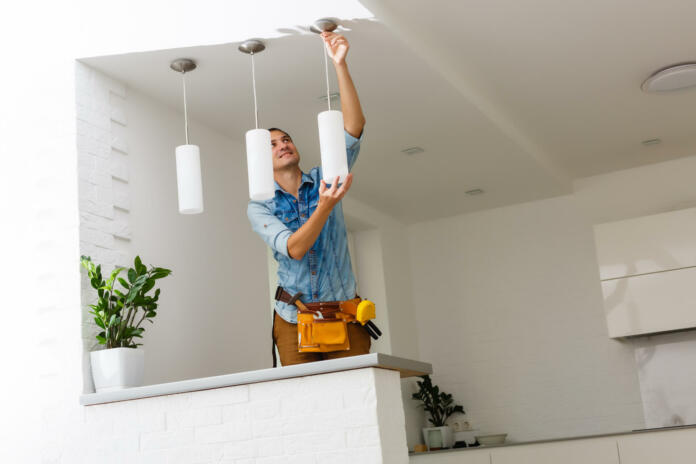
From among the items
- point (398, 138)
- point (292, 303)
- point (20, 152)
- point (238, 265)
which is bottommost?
point (292, 303)

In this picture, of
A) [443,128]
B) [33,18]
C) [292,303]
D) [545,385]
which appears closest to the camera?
[292,303]

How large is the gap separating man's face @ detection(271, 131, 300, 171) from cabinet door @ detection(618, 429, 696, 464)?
2.94 meters

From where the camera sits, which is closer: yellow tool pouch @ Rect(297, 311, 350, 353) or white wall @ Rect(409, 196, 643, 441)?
yellow tool pouch @ Rect(297, 311, 350, 353)

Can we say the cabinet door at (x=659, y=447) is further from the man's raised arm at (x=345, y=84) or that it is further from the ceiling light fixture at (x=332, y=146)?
the ceiling light fixture at (x=332, y=146)

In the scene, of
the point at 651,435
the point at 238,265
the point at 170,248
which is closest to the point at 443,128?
the point at 238,265

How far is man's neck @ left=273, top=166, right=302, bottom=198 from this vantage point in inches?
147

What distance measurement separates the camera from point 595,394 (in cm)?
631

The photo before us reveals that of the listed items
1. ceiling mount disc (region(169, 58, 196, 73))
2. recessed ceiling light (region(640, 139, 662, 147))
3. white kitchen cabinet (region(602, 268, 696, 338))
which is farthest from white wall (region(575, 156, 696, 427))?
ceiling mount disc (region(169, 58, 196, 73))

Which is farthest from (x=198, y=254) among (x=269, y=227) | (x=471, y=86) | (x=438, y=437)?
(x=438, y=437)

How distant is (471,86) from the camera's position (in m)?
4.59

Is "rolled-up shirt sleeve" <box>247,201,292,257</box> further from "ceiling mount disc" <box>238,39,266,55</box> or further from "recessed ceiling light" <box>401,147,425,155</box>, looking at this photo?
"recessed ceiling light" <box>401,147,425,155</box>

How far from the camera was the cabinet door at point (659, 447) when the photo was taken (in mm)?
5062

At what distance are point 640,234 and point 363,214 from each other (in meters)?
1.99

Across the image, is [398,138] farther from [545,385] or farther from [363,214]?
[545,385]
